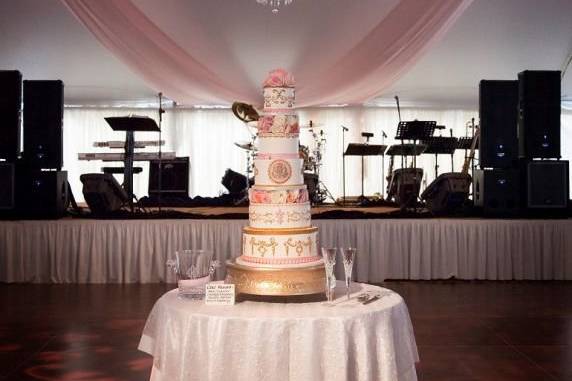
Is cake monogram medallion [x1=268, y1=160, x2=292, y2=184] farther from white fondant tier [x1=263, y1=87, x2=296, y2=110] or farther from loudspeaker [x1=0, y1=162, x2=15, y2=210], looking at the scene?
loudspeaker [x1=0, y1=162, x2=15, y2=210]

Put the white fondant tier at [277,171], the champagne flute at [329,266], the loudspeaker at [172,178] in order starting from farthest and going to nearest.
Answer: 1. the loudspeaker at [172,178]
2. the white fondant tier at [277,171]
3. the champagne flute at [329,266]

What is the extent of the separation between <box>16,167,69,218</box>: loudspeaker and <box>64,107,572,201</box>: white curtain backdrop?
6792 mm

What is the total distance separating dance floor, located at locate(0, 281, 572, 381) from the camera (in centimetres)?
364

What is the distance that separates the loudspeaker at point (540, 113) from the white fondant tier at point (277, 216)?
474cm

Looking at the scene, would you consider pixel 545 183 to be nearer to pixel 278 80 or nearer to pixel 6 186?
pixel 278 80

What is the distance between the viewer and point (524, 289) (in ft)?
19.8

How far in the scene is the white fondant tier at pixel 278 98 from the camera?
2359 mm

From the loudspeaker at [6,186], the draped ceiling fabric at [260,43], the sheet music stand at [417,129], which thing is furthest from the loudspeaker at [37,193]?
the sheet music stand at [417,129]

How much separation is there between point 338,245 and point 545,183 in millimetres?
2156

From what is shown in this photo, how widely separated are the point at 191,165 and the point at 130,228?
7.26m

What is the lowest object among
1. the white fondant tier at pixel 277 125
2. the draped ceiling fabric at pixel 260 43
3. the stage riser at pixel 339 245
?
the stage riser at pixel 339 245

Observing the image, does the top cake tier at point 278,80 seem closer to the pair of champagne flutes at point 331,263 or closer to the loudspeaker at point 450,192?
the pair of champagne flutes at point 331,263

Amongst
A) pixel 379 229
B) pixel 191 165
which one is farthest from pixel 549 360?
pixel 191 165

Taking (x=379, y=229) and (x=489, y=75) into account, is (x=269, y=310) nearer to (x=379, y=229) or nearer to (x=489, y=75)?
(x=379, y=229)
